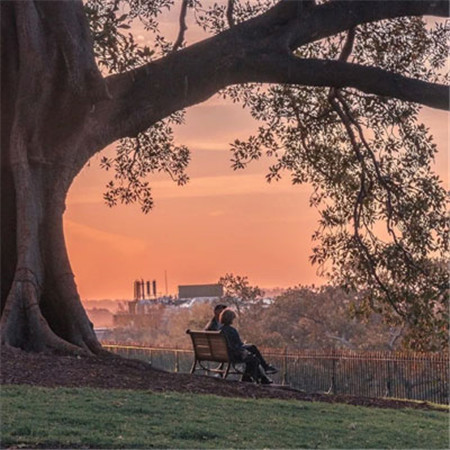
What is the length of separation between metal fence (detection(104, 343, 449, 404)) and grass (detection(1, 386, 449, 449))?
15344 mm

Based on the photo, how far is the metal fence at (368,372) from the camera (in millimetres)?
26938

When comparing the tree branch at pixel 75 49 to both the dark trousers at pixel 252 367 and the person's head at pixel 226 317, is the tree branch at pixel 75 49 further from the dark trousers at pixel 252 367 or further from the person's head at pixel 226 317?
the dark trousers at pixel 252 367

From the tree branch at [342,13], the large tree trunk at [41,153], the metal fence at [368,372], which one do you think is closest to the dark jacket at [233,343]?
the large tree trunk at [41,153]

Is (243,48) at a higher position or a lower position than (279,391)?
higher

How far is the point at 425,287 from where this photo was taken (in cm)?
1669

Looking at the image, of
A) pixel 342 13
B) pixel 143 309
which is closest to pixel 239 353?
pixel 342 13

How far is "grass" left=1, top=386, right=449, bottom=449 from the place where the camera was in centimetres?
766

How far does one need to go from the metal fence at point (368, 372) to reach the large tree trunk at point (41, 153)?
41.6 ft

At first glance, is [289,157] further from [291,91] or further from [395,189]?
[395,189]

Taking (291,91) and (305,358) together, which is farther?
(305,358)

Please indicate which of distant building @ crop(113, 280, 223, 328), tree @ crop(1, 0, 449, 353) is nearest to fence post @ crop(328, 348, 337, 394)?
tree @ crop(1, 0, 449, 353)

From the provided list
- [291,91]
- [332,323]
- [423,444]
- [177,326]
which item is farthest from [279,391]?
[177,326]

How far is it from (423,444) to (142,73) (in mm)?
7230

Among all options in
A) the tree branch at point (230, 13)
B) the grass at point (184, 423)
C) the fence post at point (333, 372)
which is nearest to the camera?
the grass at point (184, 423)
